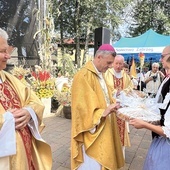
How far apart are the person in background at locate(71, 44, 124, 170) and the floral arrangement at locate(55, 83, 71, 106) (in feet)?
13.5

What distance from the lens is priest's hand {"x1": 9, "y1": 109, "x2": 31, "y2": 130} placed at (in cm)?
166

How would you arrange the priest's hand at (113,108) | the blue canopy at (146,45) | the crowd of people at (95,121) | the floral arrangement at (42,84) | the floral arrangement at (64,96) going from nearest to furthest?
the priest's hand at (113,108) → the crowd of people at (95,121) → the floral arrangement at (42,84) → the floral arrangement at (64,96) → the blue canopy at (146,45)

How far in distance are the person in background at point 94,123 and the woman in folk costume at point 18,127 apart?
1.75 feet

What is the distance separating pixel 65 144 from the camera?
14.6 feet

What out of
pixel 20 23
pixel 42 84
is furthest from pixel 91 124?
pixel 20 23

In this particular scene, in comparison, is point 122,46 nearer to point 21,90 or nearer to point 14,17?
point 14,17

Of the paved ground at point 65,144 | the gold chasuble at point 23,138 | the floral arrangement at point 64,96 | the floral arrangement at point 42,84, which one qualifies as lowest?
the paved ground at point 65,144

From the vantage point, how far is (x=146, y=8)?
19.9 metres

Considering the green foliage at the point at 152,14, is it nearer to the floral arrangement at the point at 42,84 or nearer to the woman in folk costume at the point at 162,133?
the floral arrangement at the point at 42,84

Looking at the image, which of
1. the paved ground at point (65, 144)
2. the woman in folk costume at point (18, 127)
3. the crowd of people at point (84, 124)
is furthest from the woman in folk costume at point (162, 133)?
the paved ground at point (65, 144)

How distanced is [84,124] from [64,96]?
4.50m

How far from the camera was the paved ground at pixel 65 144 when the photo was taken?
358 centimetres

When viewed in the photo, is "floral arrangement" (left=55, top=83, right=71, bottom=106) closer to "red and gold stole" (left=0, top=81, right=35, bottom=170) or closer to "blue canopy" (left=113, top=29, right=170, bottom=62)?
"red and gold stole" (left=0, top=81, right=35, bottom=170)

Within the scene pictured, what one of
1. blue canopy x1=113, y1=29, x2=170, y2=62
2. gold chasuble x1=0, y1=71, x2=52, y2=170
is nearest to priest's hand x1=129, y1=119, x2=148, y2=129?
gold chasuble x1=0, y1=71, x2=52, y2=170
